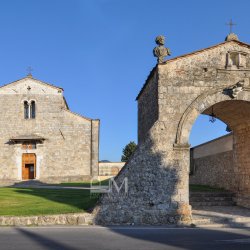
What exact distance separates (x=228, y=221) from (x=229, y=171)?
23.9 ft

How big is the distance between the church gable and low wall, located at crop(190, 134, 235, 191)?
1606 cm

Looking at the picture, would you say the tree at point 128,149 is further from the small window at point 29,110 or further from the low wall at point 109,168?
the small window at point 29,110

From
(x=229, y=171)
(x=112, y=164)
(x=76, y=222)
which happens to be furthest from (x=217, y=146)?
(x=112, y=164)

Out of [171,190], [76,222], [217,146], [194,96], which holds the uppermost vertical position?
[194,96]

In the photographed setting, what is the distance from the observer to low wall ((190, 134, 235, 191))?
18938mm

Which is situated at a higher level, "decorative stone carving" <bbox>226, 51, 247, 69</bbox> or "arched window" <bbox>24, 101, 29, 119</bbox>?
"arched window" <bbox>24, 101, 29, 119</bbox>

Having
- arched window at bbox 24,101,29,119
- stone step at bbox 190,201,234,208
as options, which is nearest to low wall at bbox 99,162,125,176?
arched window at bbox 24,101,29,119

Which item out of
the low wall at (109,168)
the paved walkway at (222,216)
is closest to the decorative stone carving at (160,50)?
the paved walkway at (222,216)

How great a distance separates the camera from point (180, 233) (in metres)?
9.88

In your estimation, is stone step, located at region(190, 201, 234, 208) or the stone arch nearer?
the stone arch

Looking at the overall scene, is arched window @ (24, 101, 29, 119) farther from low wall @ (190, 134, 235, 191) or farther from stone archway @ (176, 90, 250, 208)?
stone archway @ (176, 90, 250, 208)

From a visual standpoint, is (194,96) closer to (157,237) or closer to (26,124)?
(157,237)

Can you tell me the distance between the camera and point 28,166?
117 feet

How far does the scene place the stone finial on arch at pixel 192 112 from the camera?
1250 centimetres
